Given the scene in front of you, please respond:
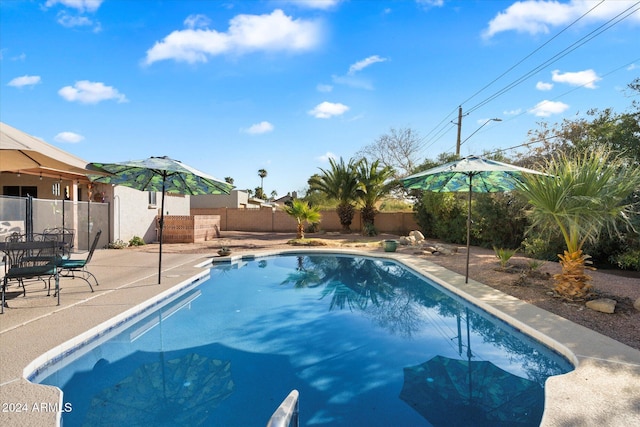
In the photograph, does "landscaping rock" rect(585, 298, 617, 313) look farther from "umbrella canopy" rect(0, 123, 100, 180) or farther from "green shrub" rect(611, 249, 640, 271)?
"umbrella canopy" rect(0, 123, 100, 180)

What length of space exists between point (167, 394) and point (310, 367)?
1.77 metres

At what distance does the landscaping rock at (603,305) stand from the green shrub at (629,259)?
181 inches

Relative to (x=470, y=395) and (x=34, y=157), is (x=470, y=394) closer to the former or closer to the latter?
(x=470, y=395)

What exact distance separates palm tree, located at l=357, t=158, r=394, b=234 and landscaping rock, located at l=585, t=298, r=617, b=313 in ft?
52.7

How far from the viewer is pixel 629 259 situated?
31.0 ft

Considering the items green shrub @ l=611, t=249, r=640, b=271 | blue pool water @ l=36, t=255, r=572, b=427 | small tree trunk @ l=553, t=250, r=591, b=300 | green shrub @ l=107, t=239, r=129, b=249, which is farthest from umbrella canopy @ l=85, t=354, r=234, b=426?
green shrub @ l=107, t=239, r=129, b=249

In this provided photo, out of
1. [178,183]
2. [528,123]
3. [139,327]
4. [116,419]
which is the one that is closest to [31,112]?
[178,183]

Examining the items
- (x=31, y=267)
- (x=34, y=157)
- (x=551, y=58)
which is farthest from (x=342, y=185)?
(x=34, y=157)

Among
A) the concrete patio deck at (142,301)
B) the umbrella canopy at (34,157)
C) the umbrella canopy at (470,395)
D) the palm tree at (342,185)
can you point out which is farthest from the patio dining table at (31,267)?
the palm tree at (342,185)

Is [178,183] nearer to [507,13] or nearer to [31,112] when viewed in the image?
[31,112]

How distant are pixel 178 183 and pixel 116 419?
684cm

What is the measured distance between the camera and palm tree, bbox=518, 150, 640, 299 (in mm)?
6285

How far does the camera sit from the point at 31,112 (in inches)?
472

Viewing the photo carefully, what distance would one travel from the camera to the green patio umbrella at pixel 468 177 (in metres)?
7.70
